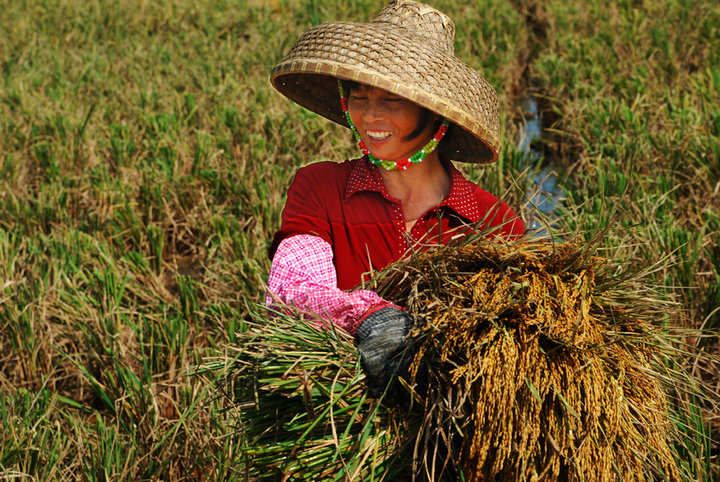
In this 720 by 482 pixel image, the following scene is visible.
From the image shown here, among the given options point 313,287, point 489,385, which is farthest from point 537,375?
point 313,287

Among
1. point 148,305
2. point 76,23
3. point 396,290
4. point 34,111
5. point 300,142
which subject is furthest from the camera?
point 76,23

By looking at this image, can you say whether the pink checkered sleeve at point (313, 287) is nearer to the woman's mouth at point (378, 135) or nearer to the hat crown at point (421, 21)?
the woman's mouth at point (378, 135)

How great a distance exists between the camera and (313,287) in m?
1.61

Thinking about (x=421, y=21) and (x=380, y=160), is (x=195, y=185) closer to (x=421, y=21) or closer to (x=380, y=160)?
(x=380, y=160)

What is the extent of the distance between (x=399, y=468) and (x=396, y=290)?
397 millimetres

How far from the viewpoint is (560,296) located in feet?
4.43

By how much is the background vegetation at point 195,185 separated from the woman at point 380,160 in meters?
0.34

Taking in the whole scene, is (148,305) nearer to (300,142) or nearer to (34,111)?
(300,142)

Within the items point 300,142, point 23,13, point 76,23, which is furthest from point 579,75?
point 23,13

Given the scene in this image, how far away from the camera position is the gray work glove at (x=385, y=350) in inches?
53.5

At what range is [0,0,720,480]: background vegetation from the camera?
2324 mm

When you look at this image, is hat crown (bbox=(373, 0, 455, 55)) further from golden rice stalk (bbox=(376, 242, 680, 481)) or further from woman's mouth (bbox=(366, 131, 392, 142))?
golden rice stalk (bbox=(376, 242, 680, 481))

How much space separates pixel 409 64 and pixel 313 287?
550mm

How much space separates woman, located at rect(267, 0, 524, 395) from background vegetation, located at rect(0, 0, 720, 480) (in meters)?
0.34
